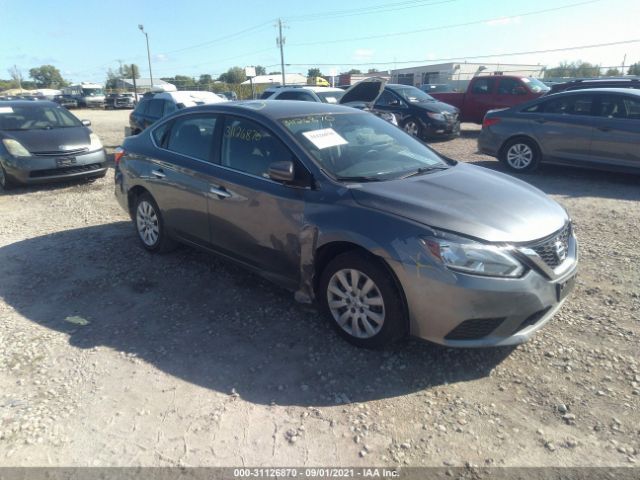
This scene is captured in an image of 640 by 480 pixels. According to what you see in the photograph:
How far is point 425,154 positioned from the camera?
13.9 ft

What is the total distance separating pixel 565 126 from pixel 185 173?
275 inches

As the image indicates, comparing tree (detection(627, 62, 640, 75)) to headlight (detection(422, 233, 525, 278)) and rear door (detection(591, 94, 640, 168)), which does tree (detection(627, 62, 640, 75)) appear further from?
headlight (detection(422, 233, 525, 278))

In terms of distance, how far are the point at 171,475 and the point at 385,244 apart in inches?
69.7

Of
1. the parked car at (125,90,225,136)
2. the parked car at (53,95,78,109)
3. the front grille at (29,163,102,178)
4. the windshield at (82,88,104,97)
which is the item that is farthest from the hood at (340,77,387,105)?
the parked car at (53,95,78,109)

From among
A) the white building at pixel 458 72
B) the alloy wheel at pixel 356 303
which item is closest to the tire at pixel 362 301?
the alloy wheel at pixel 356 303

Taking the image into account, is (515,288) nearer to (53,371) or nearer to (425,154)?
(425,154)

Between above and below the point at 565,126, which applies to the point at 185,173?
below

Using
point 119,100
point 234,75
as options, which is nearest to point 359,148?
point 119,100

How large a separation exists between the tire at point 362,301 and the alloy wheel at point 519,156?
275 inches

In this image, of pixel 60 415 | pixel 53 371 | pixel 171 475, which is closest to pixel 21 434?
pixel 60 415

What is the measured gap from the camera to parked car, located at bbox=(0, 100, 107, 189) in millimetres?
7992

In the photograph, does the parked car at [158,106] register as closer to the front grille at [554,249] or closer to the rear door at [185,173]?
the rear door at [185,173]

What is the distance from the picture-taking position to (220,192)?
402 cm

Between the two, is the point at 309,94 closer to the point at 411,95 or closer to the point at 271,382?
the point at 411,95
